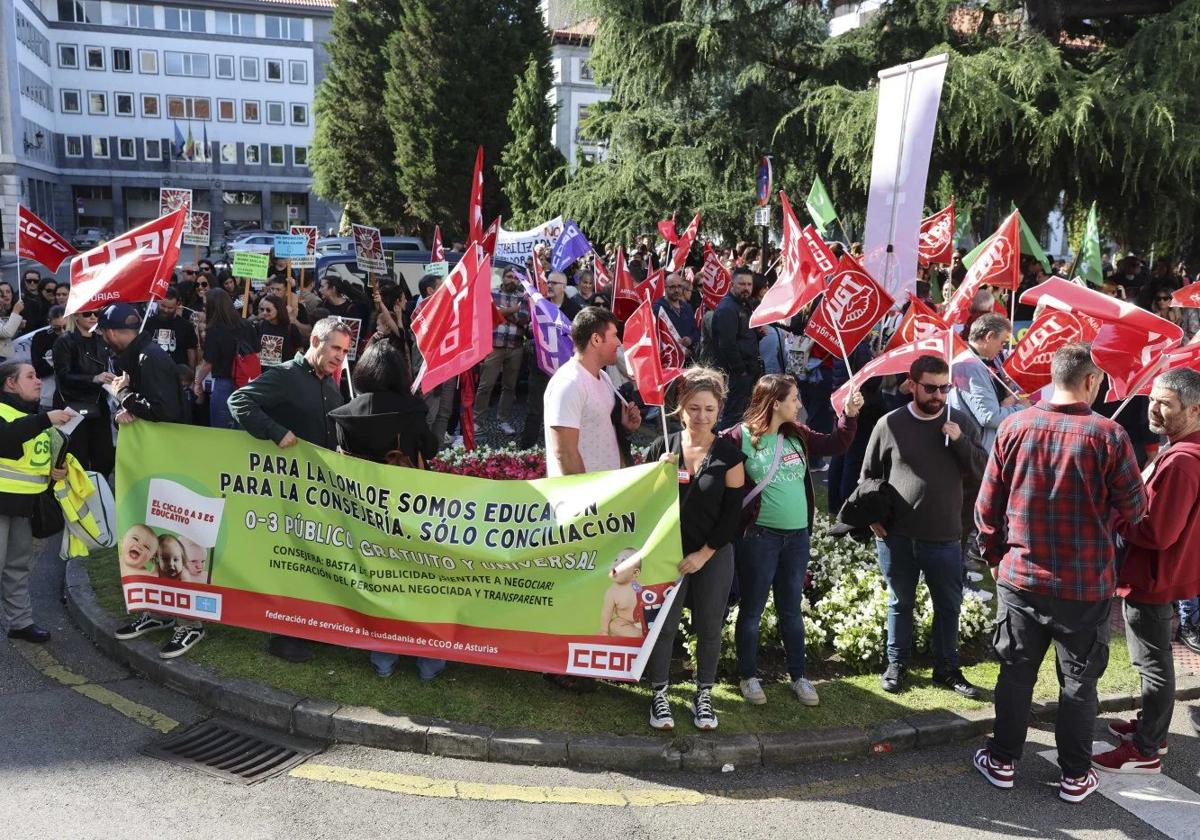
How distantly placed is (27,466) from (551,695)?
11.1 ft

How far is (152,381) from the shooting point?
665 cm

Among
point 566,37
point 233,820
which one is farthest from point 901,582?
point 566,37

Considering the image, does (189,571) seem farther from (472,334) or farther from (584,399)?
(584,399)

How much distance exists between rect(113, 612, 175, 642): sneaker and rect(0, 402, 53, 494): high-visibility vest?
96cm

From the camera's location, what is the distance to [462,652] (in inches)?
221

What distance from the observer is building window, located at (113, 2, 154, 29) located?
7462cm

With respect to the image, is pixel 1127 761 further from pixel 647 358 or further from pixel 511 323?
pixel 511 323

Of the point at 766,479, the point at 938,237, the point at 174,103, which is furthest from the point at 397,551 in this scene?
the point at 174,103

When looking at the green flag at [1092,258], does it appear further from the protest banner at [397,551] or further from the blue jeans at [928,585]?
the protest banner at [397,551]

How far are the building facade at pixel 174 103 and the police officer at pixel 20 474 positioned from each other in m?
71.2

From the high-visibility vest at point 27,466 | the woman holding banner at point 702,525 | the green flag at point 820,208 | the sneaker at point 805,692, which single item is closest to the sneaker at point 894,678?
the sneaker at point 805,692

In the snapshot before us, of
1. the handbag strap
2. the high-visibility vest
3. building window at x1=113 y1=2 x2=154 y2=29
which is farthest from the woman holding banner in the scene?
building window at x1=113 y1=2 x2=154 y2=29

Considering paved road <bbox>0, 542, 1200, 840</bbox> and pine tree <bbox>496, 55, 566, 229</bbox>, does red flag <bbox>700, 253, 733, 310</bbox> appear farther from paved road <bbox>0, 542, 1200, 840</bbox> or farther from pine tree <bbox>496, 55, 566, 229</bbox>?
pine tree <bbox>496, 55, 566, 229</bbox>

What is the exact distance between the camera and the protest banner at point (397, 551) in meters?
5.31
